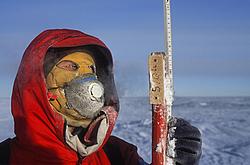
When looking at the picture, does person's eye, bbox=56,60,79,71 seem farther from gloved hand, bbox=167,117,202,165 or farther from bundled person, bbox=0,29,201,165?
gloved hand, bbox=167,117,202,165

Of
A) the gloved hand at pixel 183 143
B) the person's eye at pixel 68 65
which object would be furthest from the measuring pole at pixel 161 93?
the person's eye at pixel 68 65

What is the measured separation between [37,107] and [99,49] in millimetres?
440

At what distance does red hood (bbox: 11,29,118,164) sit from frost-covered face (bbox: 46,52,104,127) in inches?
2.4

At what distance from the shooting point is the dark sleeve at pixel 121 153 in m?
2.14

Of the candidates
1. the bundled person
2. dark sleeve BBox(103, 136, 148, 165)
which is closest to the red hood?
the bundled person

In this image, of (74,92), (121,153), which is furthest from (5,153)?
(121,153)

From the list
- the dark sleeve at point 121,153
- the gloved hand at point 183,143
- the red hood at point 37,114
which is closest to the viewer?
the gloved hand at point 183,143

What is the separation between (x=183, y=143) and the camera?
67.3 inches

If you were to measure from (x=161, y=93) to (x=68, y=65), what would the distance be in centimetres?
61

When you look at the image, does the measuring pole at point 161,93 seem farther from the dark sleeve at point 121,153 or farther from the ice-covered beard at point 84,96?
the dark sleeve at point 121,153

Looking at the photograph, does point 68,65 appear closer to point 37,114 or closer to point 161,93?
point 37,114

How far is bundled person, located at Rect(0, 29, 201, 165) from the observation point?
1.89m

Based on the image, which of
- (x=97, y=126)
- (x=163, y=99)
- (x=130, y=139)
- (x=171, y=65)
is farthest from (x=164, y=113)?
(x=130, y=139)

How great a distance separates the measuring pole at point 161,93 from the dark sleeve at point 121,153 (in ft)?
1.82
